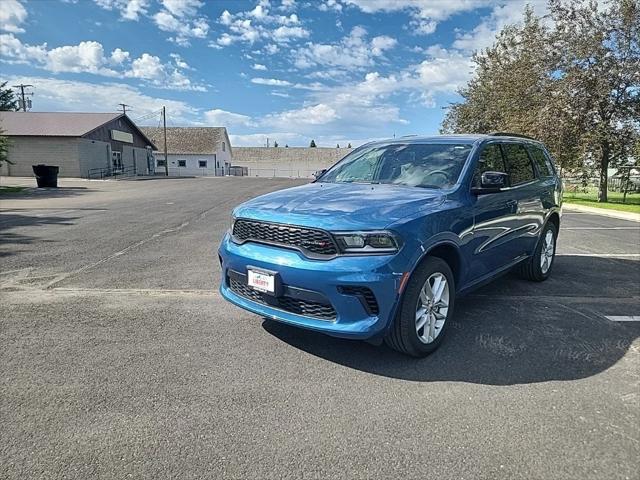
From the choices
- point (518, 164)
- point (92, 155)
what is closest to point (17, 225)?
point (518, 164)

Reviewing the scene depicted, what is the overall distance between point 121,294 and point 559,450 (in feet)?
15.0

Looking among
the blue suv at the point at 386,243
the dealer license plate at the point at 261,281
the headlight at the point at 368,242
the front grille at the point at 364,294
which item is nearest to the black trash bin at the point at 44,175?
the blue suv at the point at 386,243

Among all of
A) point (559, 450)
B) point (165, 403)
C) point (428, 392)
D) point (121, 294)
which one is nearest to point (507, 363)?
point (428, 392)

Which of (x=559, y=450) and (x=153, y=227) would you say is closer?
→ (x=559, y=450)

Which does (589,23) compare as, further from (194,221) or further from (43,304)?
(43,304)

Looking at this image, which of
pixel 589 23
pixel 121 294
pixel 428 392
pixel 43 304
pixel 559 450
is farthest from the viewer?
pixel 589 23

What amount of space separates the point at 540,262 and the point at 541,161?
4.52 feet


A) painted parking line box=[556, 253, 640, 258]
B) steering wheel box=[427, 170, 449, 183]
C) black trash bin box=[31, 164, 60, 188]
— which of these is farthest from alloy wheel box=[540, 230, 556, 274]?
black trash bin box=[31, 164, 60, 188]

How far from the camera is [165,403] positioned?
2.87 meters

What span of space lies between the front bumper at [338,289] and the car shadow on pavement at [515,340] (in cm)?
45

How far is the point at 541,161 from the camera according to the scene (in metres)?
5.95

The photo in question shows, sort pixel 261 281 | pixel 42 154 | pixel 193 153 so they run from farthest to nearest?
pixel 193 153, pixel 42 154, pixel 261 281

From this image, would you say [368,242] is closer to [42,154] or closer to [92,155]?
[42,154]

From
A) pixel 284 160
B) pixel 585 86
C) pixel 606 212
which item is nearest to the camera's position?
pixel 606 212
